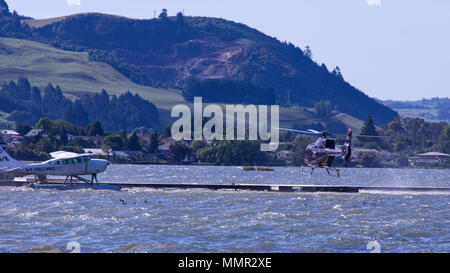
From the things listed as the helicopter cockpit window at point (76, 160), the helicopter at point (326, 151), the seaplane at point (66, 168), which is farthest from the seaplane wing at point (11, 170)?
the helicopter at point (326, 151)

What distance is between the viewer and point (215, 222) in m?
39.9

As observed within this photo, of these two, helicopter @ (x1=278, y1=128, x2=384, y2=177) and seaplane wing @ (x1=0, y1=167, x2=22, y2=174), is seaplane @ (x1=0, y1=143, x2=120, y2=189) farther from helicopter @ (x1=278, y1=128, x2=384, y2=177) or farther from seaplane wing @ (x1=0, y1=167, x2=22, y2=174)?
helicopter @ (x1=278, y1=128, x2=384, y2=177)

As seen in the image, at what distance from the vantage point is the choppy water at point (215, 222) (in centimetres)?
3166

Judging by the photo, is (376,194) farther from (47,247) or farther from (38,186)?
(47,247)

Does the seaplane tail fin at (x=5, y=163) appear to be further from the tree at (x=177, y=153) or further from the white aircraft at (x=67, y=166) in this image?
the tree at (x=177, y=153)

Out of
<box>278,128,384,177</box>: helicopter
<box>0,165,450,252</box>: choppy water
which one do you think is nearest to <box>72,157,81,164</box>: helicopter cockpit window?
<box>0,165,450,252</box>: choppy water

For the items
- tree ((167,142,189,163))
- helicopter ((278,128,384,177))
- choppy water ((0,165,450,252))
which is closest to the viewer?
choppy water ((0,165,450,252))

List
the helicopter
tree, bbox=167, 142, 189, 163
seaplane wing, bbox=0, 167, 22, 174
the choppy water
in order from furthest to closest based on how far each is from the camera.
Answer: tree, bbox=167, 142, 189, 163
seaplane wing, bbox=0, 167, 22, 174
the helicopter
the choppy water

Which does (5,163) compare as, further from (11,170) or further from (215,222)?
(215,222)

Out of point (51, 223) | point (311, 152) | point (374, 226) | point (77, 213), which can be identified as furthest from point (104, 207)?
point (374, 226)

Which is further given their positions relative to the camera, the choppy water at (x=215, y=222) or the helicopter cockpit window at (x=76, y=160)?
the helicopter cockpit window at (x=76, y=160)

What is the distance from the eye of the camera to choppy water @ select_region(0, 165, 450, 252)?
104 feet

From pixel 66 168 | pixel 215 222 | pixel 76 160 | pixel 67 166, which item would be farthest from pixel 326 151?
pixel 66 168
